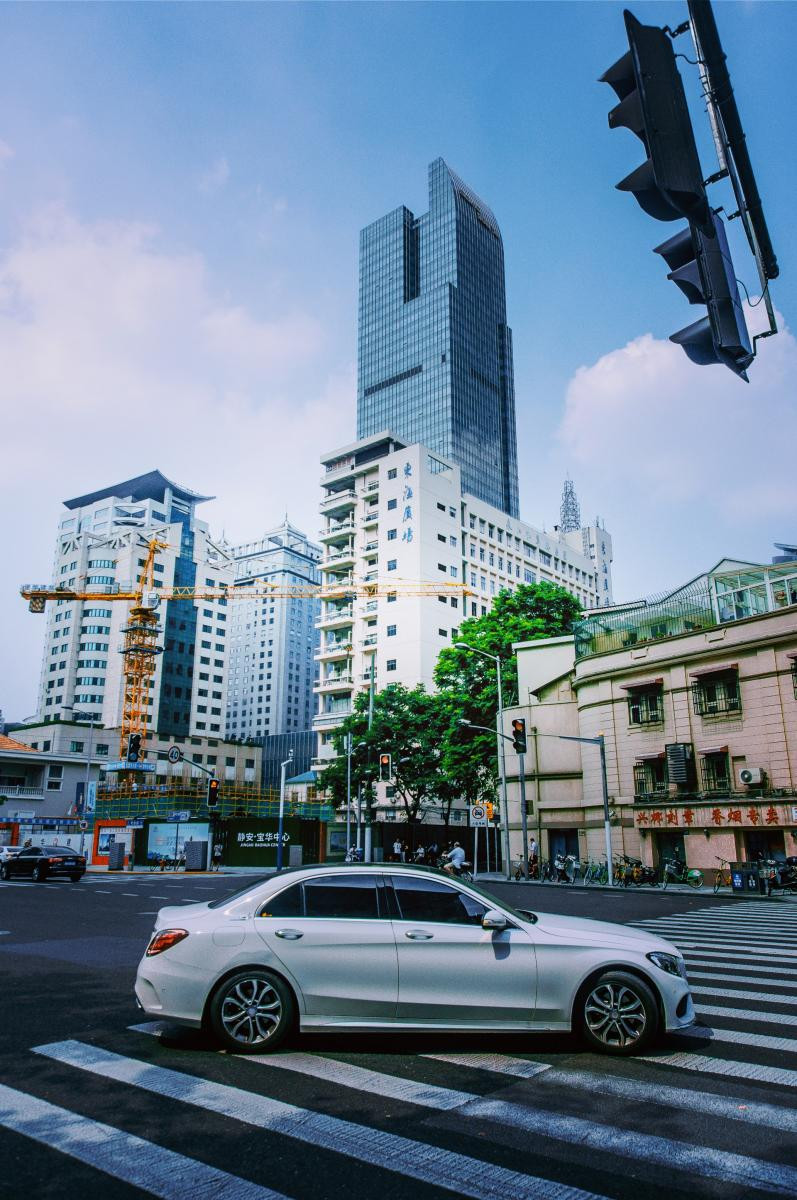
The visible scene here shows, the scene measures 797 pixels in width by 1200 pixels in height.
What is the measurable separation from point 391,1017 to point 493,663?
43.7m

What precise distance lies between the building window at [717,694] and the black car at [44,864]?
2471 cm

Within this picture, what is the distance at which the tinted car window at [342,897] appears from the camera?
21.5 feet

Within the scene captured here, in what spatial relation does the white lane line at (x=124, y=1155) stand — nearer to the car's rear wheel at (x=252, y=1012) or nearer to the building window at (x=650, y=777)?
the car's rear wheel at (x=252, y=1012)

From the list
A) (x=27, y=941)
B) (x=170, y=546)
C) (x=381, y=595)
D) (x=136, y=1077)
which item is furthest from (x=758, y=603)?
(x=170, y=546)

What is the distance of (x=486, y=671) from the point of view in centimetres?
4994

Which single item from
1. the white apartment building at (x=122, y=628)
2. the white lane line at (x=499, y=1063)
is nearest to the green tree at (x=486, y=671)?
the white lane line at (x=499, y=1063)

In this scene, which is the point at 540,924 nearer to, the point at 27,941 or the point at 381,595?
the point at 27,941

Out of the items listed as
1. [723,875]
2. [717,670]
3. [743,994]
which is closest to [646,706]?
[717,670]

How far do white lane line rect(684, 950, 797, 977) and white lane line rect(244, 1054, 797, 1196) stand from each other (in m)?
6.17

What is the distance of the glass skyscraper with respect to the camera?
130 m

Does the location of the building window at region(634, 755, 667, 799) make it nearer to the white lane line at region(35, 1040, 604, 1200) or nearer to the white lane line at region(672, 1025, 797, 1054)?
the white lane line at region(672, 1025, 797, 1054)

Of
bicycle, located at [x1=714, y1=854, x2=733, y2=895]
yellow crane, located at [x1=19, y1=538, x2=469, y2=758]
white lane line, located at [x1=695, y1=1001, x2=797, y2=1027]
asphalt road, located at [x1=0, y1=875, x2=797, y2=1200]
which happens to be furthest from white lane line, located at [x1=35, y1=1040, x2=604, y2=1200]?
yellow crane, located at [x1=19, y1=538, x2=469, y2=758]

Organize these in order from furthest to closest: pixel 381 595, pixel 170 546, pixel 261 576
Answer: pixel 261 576 < pixel 170 546 < pixel 381 595

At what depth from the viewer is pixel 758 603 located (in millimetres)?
32531
